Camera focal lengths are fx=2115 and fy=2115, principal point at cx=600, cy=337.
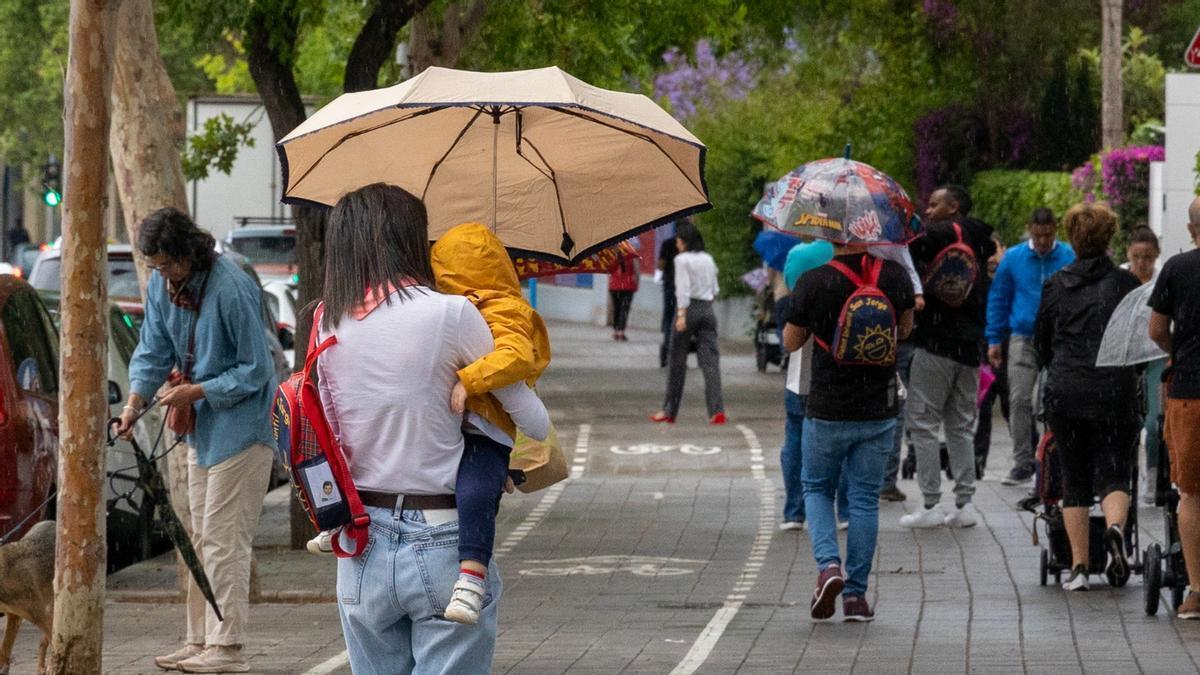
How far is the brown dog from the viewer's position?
7516 millimetres

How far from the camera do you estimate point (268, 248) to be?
28.5 meters

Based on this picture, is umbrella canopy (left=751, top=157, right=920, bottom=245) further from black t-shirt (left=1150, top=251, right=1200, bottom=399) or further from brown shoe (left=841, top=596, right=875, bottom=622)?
brown shoe (left=841, top=596, right=875, bottom=622)

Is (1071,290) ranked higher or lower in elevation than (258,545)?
higher

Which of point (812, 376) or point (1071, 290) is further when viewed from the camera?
point (1071, 290)

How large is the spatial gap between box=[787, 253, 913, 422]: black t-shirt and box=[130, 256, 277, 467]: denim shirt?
236cm

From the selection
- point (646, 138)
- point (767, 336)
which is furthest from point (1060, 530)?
point (767, 336)

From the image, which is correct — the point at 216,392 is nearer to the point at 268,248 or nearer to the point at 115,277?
the point at 115,277

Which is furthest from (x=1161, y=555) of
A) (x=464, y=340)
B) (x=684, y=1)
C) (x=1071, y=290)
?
(x=684, y=1)

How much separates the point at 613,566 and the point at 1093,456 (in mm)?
2726

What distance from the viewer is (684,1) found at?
627 inches

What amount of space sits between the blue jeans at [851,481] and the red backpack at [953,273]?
10.2ft

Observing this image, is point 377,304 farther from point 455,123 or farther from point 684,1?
point 684,1

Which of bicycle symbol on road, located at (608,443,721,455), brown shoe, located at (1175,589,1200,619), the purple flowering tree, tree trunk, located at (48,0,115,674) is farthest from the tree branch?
the purple flowering tree

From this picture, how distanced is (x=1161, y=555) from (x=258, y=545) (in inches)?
218
